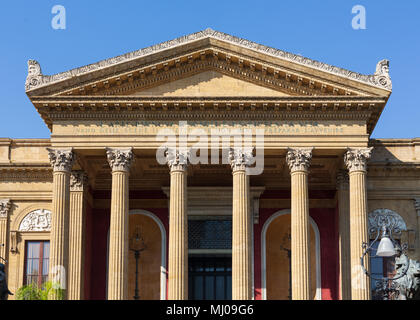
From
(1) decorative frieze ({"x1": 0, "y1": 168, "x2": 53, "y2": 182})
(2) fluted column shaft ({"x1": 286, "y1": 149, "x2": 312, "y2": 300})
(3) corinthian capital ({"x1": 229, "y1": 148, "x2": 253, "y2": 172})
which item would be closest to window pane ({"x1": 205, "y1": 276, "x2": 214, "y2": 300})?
(2) fluted column shaft ({"x1": 286, "y1": 149, "x2": 312, "y2": 300})

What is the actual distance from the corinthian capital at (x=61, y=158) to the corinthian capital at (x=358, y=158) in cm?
1300

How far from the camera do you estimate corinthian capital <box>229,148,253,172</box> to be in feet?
132

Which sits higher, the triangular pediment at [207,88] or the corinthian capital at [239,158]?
the triangular pediment at [207,88]

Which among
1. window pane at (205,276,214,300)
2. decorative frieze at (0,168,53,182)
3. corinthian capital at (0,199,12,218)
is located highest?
decorative frieze at (0,168,53,182)

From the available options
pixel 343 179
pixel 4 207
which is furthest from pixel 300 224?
pixel 4 207

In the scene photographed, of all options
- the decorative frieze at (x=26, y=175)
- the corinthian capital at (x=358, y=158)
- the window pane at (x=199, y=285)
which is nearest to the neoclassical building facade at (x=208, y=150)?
the corinthian capital at (x=358, y=158)

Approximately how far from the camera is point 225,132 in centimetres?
4047

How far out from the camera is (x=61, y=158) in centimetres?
3994

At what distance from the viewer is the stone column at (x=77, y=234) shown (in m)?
41.0

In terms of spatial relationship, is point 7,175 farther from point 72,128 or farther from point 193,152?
point 193,152

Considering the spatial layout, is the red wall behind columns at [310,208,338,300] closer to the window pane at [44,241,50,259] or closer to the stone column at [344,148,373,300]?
the stone column at [344,148,373,300]

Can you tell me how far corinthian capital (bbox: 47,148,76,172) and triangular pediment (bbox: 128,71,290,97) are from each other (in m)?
4.12

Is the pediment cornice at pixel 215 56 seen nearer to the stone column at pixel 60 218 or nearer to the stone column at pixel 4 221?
the stone column at pixel 60 218
